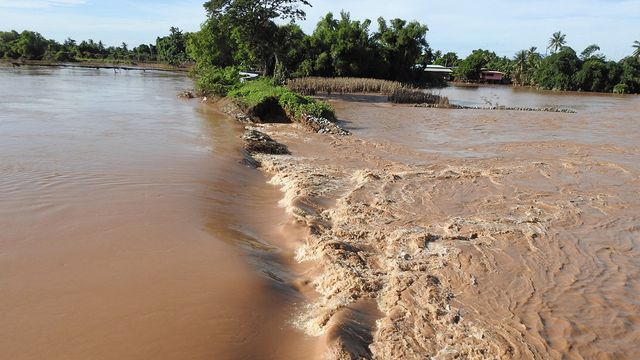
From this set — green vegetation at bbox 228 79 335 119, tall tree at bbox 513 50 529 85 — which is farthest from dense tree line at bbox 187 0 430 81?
tall tree at bbox 513 50 529 85

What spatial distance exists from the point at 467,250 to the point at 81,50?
91.5m

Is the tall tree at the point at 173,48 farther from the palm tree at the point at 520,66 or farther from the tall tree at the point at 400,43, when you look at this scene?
the palm tree at the point at 520,66

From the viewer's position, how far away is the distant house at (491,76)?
241 feet

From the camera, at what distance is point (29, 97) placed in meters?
24.1

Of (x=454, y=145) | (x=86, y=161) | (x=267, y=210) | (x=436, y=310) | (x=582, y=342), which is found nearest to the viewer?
(x=582, y=342)

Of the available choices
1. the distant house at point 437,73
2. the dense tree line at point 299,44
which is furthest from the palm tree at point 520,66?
the dense tree line at point 299,44

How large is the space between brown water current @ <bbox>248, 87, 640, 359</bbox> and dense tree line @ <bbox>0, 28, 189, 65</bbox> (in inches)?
2681

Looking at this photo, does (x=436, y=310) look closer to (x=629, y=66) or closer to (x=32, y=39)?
(x=629, y=66)

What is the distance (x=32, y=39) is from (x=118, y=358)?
A: 280 ft

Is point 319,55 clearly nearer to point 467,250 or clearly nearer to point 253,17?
point 253,17

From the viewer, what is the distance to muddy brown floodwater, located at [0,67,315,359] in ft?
14.7

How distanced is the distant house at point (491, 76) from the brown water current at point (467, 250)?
→ 6210cm

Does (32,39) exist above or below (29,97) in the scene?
above

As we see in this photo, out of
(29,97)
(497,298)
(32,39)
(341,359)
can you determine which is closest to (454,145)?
(497,298)
